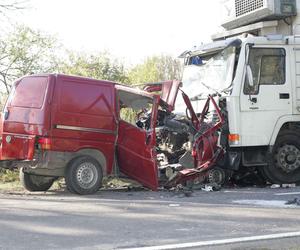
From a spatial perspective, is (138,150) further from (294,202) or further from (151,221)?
(151,221)

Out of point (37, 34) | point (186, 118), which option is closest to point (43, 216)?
point (186, 118)

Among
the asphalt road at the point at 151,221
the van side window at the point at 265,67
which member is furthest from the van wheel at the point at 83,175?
the van side window at the point at 265,67

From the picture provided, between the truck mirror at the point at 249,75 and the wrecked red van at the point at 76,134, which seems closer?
the wrecked red van at the point at 76,134

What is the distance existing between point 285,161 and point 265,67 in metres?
2.08

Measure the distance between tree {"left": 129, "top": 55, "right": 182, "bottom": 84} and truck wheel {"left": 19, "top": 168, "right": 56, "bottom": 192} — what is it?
77.0 feet

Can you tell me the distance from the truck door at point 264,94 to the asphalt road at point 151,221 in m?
1.60

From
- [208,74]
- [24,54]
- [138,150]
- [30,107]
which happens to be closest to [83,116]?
[30,107]

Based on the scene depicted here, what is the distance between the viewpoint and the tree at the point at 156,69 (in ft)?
119

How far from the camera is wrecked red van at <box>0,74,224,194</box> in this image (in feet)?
35.4

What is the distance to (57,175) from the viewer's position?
11031 millimetres

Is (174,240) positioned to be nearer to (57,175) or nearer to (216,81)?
(57,175)

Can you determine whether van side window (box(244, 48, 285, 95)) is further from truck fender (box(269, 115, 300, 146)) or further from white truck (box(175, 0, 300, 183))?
truck fender (box(269, 115, 300, 146))

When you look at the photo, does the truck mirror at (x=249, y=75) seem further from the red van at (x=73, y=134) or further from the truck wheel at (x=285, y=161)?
the red van at (x=73, y=134)

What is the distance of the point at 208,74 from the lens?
510 inches
